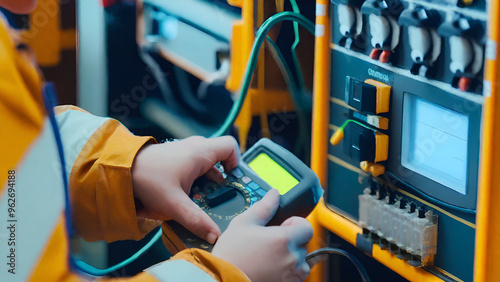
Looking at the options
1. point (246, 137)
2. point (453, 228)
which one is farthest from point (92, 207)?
point (453, 228)

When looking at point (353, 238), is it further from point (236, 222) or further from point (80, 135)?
point (80, 135)

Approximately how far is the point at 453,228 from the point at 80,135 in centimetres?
56

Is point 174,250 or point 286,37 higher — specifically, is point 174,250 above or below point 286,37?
below

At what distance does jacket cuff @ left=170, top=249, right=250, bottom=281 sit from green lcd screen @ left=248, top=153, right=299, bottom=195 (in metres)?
0.20

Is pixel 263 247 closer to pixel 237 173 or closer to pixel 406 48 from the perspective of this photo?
pixel 237 173

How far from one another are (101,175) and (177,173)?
0.36 feet

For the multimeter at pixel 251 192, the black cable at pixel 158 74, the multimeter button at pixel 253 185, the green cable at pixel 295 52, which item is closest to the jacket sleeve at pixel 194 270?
the multimeter at pixel 251 192

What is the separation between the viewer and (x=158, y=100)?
1546mm

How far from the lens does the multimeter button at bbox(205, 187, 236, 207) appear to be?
3.11 feet

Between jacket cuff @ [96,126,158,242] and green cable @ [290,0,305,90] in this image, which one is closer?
jacket cuff @ [96,126,158,242]

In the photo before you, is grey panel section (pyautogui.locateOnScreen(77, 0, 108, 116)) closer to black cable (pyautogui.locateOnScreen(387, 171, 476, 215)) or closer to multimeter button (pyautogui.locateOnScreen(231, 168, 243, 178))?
multimeter button (pyautogui.locateOnScreen(231, 168, 243, 178))

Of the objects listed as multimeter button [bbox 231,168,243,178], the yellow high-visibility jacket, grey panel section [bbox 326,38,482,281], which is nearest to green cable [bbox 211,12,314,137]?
grey panel section [bbox 326,38,482,281]

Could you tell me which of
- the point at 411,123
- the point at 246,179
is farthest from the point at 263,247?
the point at 411,123

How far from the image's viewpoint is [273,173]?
998 mm
